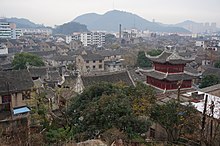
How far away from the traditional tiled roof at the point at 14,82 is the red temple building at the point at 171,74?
43.5ft

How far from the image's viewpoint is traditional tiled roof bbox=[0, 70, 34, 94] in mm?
22094

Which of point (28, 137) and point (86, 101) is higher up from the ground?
point (86, 101)

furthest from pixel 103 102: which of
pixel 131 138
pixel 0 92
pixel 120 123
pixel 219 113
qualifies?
pixel 0 92

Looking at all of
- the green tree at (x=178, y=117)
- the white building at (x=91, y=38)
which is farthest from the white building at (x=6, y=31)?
the green tree at (x=178, y=117)

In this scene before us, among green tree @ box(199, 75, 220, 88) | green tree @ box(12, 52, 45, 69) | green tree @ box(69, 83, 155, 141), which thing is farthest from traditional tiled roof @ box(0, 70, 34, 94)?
green tree @ box(199, 75, 220, 88)

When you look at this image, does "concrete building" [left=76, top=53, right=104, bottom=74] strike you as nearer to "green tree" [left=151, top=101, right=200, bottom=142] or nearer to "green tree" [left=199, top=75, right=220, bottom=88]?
"green tree" [left=199, top=75, right=220, bottom=88]

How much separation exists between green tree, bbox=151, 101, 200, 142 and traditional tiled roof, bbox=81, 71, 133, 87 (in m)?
10.7

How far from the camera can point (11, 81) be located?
22906 millimetres

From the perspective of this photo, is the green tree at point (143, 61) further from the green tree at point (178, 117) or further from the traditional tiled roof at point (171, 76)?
the green tree at point (178, 117)

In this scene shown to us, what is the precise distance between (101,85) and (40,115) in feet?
19.6

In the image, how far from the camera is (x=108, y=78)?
2762 centimetres

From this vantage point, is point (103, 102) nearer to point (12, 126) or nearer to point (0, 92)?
point (12, 126)

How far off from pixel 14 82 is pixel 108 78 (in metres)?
9.85

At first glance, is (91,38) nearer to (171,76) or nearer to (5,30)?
(5,30)
